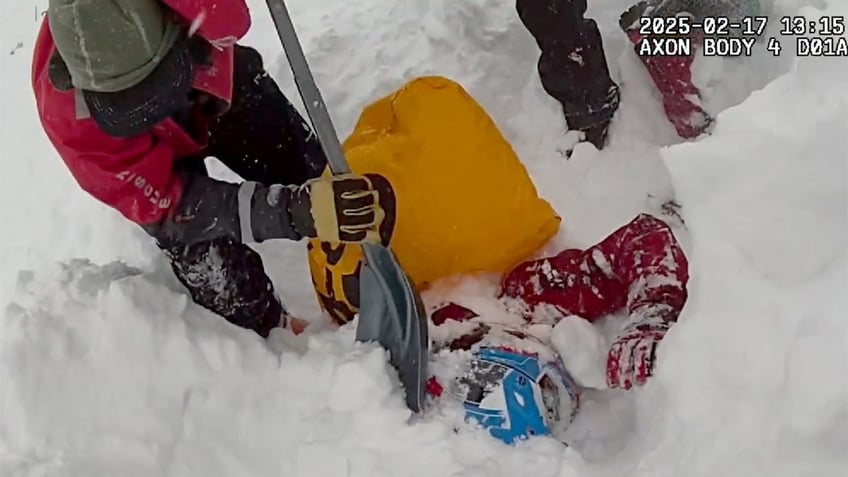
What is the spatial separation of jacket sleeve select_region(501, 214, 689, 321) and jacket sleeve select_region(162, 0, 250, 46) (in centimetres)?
62

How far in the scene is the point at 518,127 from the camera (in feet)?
6.71

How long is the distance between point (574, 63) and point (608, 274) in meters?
0.52

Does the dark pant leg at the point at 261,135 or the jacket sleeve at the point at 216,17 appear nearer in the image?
the jacket sleeve at the point at 216,17

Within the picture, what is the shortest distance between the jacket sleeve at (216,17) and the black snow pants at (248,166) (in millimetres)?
300

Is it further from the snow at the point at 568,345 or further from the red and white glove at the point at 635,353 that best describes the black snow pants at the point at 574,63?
the red and white glove at the point at 635,353

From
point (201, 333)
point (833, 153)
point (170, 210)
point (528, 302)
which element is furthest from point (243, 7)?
point (833, 153)

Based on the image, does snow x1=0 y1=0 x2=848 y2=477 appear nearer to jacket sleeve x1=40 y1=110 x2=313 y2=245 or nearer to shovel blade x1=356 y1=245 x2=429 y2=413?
shovel blade x1=356 y1=245 x2=429 y2=413

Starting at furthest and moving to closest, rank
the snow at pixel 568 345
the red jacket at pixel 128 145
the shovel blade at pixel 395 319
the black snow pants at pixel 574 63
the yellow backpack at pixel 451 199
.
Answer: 1. the black snow pants at pixel 574 63
2. the yellow backpack at pixel 451 199
3. the shovel blade at pixel 395 319
4. the red jacket at pixel 128 145
5. the snow at pixel 568 345

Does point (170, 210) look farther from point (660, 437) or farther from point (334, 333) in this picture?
point (660, 437)

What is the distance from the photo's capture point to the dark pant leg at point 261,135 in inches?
64.7

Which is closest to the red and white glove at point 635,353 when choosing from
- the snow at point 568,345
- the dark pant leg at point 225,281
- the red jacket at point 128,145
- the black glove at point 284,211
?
the snow at point 568,345

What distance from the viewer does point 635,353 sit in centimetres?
132

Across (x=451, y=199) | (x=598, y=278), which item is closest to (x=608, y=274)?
(x=598, y=278)

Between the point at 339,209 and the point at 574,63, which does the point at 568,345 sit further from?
the point at 574,63
